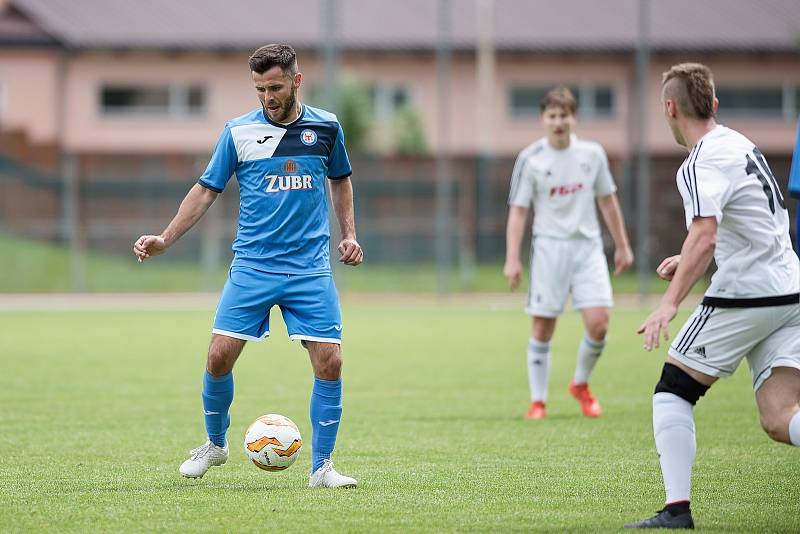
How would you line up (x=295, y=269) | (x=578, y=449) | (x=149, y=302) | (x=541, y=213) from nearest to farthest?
(x=295, y=269)
(x=578, y=449)
(x=541, y=213)
(x=149, y=302)

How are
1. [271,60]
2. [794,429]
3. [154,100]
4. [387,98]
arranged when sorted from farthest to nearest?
[387,98] < [154,100] < [271,60] < [794,429]

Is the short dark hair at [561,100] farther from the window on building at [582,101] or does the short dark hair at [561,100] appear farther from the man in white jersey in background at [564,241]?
the window on building at [582,101]

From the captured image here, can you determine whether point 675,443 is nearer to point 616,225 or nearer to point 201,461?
point 201,461

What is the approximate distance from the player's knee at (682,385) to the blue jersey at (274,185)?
2.00m

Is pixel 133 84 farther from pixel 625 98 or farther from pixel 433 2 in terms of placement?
pixel 625 98

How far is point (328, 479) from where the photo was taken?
6.45m

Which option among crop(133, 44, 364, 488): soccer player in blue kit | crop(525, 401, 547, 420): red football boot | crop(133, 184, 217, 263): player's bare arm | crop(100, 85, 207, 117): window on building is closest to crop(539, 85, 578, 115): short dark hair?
crop(525, 401, 547, 420): red football boot

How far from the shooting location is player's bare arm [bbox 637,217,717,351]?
5059 mm

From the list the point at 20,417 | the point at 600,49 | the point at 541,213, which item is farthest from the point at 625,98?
the point at 20,417

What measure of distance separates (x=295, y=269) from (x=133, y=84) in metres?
28.5

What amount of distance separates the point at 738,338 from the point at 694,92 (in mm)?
1047

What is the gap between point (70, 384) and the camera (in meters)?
11.4

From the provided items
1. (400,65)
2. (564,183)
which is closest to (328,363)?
(564,183)

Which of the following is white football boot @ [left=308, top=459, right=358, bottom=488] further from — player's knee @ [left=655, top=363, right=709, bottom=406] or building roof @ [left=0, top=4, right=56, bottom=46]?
building roof @ [left=0, top=4, right=56, bottom=46]
